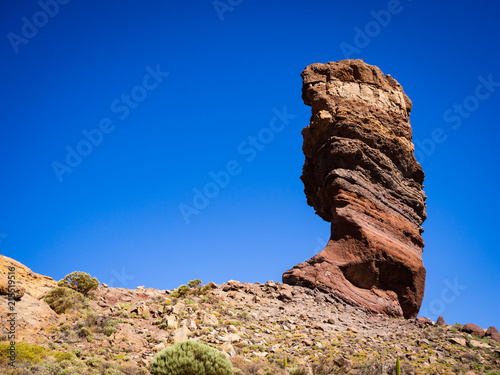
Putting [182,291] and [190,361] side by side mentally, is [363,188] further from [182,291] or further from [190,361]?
[190,361]

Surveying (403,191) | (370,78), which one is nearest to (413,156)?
(403,191)

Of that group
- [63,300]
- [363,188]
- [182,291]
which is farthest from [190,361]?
[363,188]

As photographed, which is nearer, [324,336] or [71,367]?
[71,367]

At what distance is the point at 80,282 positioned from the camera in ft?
75.7

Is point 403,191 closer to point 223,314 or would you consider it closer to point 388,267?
point 388,267

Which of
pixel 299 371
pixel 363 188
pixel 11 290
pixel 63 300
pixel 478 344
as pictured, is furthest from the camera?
pixel 363 188

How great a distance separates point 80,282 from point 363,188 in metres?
18.9

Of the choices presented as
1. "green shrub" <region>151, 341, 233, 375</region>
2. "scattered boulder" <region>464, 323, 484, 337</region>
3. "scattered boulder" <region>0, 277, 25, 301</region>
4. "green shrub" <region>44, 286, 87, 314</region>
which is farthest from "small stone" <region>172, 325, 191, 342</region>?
"scattered boulder" <region>464, 323, 484, 337</region>

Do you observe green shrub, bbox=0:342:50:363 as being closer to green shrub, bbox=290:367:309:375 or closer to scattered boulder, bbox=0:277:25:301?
scattered boulder, bbox=0:277:25:301

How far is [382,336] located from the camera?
23.1 m

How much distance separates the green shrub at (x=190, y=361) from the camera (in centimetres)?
1524

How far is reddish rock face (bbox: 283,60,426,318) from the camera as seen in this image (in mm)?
28391

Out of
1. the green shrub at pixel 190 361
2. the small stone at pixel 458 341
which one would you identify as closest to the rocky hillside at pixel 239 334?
the small stone at pixel 458 341

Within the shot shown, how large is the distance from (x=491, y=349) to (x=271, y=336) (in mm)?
10360
